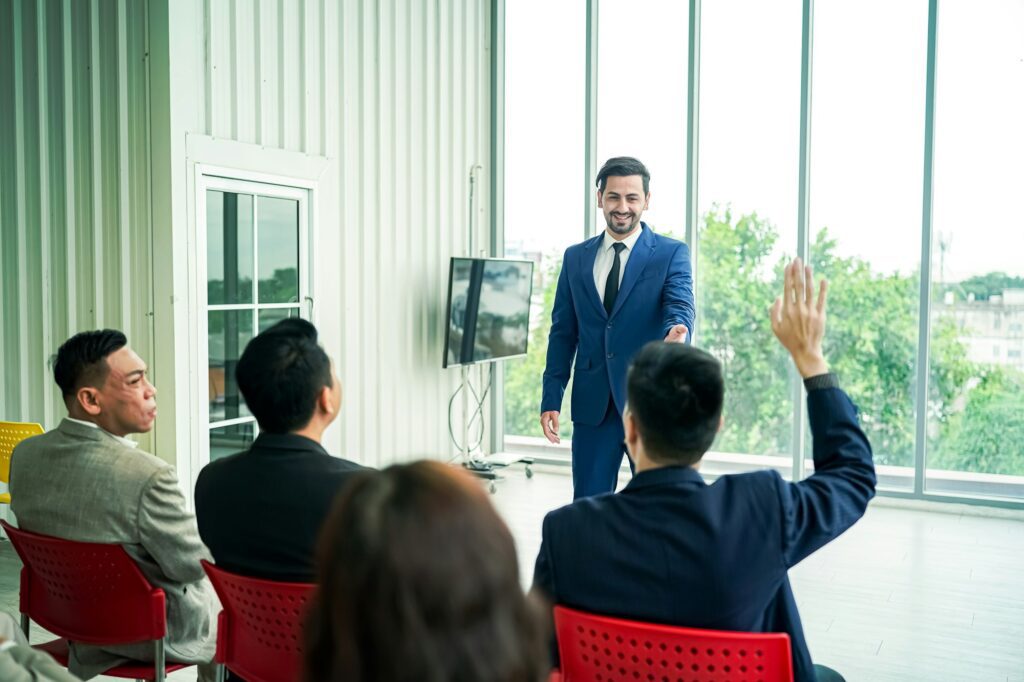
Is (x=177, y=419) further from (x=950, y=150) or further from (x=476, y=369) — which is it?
(x=950, y=150)

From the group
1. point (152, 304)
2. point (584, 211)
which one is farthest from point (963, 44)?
point (152, 304)

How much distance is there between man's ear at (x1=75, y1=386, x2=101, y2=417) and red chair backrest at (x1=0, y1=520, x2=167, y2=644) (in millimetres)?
386

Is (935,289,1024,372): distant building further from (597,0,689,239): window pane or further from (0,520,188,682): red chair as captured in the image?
(0,520,188,682): red chair

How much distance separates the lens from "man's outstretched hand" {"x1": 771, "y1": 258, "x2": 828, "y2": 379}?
185 centimetres

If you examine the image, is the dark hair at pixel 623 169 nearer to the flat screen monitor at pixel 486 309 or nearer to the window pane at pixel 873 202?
the flat screen monitor at pixel 486 309

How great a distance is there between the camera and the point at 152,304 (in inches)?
183

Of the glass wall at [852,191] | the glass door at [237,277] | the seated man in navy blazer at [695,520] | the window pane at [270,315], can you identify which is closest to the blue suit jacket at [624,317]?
the glass door at [237,277]

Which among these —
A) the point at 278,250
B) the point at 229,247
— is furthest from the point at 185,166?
the point at 278,250

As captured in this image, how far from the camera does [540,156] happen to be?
746cm

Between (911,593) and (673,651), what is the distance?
3.46m

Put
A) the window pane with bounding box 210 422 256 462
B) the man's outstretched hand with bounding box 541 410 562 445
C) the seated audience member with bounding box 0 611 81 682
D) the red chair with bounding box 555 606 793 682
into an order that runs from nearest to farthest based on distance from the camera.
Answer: the seated audience member with bounding box 0 611 81 682
the red chair with bounding box 555 606 793 682
the man's outstretched hand with bounding box 541 410 562 445
the window pane with bounding box 210 422 256 462

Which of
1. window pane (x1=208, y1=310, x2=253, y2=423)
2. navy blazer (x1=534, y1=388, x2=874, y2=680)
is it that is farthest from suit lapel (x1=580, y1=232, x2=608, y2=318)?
navy blazer (x1=534, y1=388, x2=874, y2=680)

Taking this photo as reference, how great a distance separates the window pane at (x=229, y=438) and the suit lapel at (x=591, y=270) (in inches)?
81.9

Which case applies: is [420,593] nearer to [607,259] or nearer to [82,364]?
[82,364]
